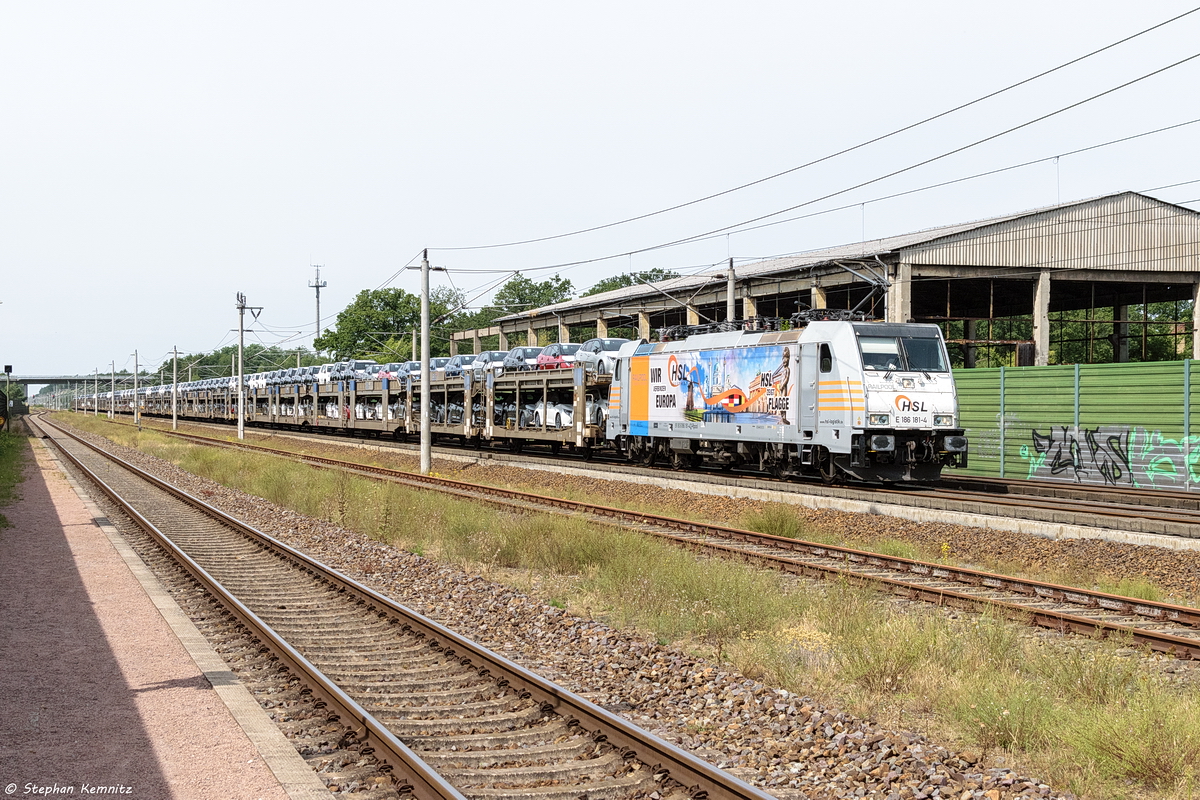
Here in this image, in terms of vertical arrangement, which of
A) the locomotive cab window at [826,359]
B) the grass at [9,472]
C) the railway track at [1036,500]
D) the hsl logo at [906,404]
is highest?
the locomotive cab window at [826,359]

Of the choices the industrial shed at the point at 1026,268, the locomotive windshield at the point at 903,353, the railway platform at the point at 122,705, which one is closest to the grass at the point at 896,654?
the railway platform at the point at 122,705

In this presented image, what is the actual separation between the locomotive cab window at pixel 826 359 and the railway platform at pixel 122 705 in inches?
536

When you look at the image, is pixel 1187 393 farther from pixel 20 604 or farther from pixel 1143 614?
pixel 20 604

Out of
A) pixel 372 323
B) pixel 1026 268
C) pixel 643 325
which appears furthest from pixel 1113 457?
pixel 372 323

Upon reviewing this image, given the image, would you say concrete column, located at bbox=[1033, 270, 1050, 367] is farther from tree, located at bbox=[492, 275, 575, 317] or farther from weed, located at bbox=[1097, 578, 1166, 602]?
tree, located at bbox=[492, 275, 575, 317]

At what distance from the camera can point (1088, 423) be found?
76.9 ft

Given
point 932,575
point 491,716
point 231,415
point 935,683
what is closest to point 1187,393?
point 932,575

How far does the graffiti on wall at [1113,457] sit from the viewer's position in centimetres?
2152

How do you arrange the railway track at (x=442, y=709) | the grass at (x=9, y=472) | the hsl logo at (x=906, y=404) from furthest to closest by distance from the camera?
the grass at (x=9, y=472) < the hsl logo at (x=906, y=404) < the railway track at (x=442, y=709)

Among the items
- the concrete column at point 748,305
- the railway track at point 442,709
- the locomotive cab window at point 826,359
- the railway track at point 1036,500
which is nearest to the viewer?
the railway track at point 442,709

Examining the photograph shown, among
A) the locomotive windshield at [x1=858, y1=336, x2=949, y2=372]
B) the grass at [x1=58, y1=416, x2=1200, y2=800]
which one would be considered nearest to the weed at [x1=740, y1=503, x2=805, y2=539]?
the grass at [x1=58, y1=416, x2=1200, y2=800]

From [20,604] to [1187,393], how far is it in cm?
2155

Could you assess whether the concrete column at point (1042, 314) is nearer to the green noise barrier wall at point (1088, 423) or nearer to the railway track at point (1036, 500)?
the green noise barrier wall at point (1088, 423)

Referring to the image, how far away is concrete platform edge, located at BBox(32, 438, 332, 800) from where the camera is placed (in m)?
6.17
